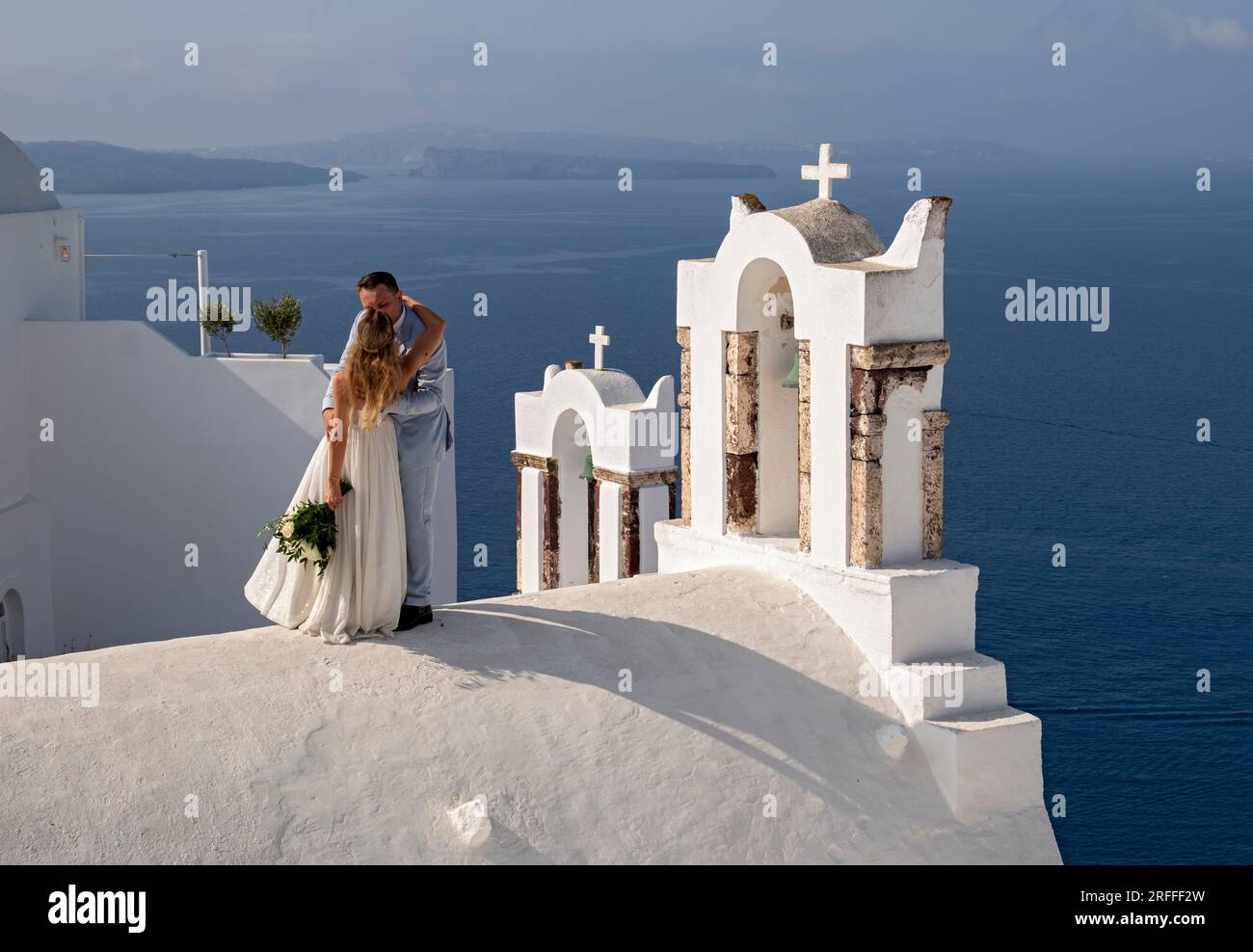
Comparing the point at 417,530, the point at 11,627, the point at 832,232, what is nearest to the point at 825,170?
the point at 832,232

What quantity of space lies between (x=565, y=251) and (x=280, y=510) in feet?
352

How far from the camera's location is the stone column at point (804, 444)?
1142 cm

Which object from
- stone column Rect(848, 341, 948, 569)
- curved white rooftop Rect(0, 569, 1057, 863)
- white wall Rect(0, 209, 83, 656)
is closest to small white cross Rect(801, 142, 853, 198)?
stone column Rect(848, 341, 948, 569)

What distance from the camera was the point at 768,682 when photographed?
10766 millimetres

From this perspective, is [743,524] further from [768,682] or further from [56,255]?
[56,255]

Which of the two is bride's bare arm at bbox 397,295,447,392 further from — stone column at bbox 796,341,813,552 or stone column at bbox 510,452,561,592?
stone column at bbox 510,452,561,592

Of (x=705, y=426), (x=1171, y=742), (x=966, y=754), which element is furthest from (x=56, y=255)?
(x=1171, y=742)

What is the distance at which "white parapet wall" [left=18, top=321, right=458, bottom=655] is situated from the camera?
19156 mm

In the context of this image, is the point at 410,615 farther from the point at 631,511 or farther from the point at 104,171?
the point at 104,171

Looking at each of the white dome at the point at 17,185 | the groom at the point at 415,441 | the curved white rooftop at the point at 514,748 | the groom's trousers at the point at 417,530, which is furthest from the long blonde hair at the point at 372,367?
the white dome at the point at 17,185

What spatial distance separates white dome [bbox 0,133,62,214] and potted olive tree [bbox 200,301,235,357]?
2.12 metres

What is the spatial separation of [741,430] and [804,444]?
2.49 feet

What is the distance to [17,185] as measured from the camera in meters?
20.0

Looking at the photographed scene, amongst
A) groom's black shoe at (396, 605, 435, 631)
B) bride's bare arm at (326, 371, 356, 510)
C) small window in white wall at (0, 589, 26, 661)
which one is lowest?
small window in white wall at (0, 589, 26, 661)
